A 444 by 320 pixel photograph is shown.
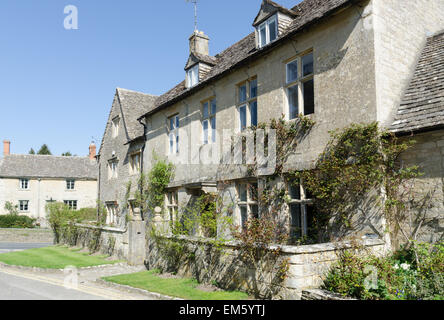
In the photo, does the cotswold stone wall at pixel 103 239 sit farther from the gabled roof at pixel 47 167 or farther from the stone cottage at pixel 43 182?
the gabled roof at pixel 47 167

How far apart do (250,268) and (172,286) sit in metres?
2.41

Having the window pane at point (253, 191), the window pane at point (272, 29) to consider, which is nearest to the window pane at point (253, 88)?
the window pane at point (272, 29)

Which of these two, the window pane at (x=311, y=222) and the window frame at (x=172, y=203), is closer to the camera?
the window pane at (x=311, y=222)

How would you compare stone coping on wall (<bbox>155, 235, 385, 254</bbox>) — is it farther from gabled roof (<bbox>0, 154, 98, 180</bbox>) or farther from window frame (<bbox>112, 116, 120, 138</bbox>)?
gabled roof (<bbox>0, 154, 98, 180</bbox>)

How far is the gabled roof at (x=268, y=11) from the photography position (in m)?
11.5

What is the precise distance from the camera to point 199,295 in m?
8.16

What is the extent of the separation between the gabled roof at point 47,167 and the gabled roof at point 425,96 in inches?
1639

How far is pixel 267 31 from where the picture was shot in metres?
11.9

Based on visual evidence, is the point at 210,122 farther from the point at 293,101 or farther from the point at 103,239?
the point at 103,239

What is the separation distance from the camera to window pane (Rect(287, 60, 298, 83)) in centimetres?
1062

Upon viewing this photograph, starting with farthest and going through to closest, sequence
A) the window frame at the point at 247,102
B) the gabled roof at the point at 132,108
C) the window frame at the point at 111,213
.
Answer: the window frame at the point at 111,213 < the gabled roof at the point at 132,108 < the window frame at the point at 247,102
